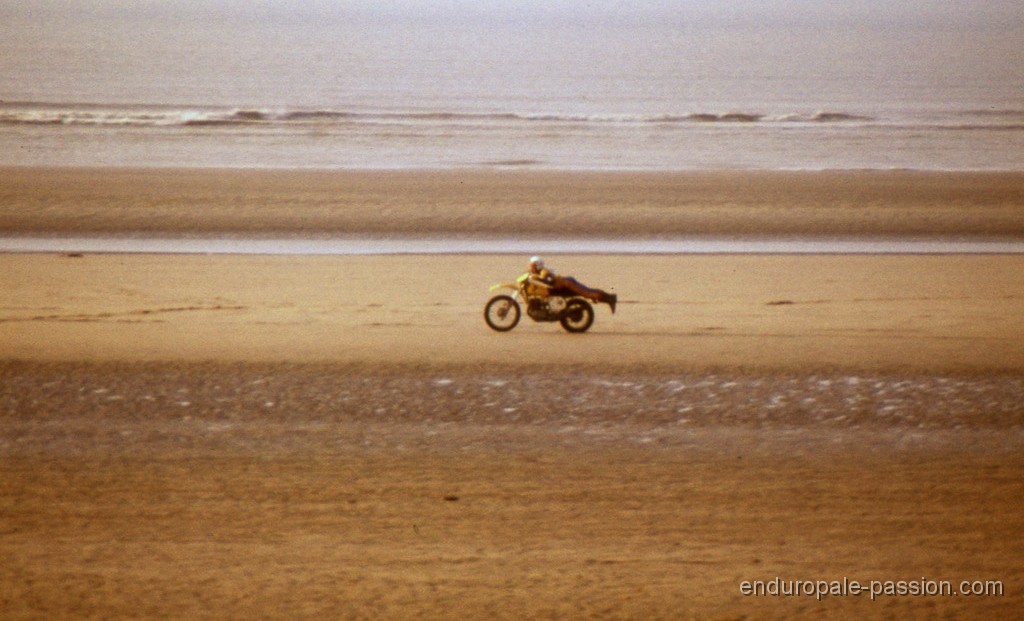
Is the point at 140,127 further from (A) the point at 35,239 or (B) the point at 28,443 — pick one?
(B) the point at 28,443

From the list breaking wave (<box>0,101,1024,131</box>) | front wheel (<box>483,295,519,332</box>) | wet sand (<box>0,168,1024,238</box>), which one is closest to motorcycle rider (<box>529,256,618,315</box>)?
front wheel (<box>483,295,519,332</box>)

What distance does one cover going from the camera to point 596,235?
18.5m

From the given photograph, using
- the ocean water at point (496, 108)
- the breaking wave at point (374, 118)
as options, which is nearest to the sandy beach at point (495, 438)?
the ocean water at point (496, 108)

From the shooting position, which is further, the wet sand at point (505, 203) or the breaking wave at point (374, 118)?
the breaking wave at point (374, 118)

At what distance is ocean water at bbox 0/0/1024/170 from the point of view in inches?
1156

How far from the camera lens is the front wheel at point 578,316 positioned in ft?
36.0

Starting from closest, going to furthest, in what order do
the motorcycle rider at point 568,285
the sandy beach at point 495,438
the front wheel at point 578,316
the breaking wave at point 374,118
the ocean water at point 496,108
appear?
1. the sandy beach at point 495,438
2. the motorcycle rider at point 568,285
3. the front wheel at point 578,316
4. the ocean water at point 496,108
5. the breaking wave at point 374,118

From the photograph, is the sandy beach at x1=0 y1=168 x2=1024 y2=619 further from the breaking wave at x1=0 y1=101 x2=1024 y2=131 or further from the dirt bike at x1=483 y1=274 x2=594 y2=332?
the breaking wave at x1=0 y1=101 x2=1024 y2=131

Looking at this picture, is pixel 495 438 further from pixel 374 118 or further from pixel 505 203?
pixel 374 118

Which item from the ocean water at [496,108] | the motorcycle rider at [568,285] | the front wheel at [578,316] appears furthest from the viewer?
the ocean water at [496,108]

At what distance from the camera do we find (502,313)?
36.0 feet

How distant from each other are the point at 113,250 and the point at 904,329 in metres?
11.3

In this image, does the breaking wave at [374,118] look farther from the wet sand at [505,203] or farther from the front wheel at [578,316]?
the front wheel at [578,316]

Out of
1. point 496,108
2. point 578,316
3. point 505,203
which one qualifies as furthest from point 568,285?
point 496,108
